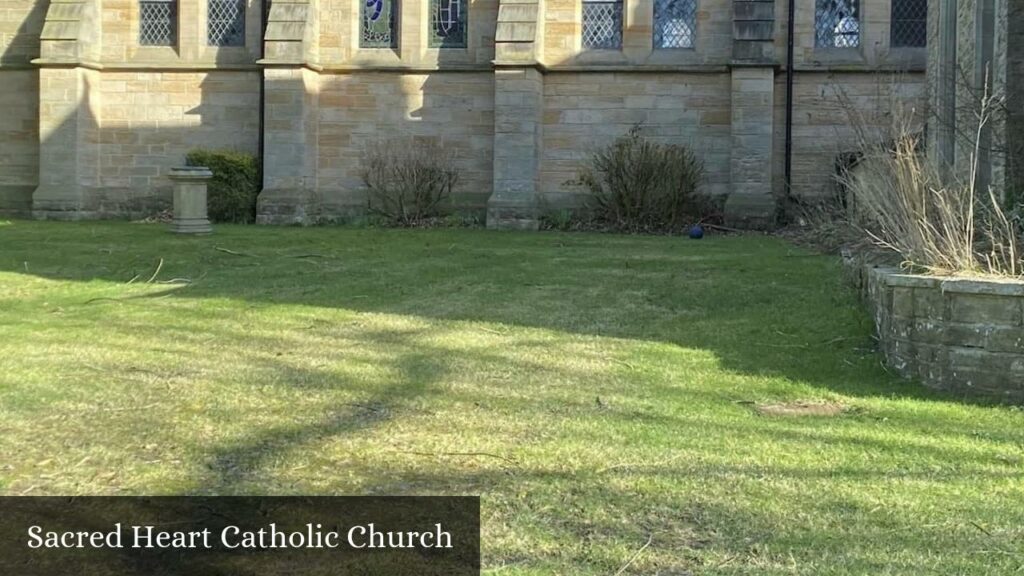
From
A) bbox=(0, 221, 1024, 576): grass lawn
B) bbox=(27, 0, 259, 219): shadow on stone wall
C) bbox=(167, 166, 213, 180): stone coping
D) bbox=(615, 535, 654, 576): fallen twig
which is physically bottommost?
bbox=(615, 535, 654, 576): fallen twig

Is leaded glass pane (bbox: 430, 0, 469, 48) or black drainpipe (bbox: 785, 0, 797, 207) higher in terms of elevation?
leaded glass pane (bbox: 430, 0, 469, 48)

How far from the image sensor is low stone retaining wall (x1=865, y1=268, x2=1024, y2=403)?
5.35 m

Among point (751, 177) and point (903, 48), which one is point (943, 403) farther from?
point (903, 48)

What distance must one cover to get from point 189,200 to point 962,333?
1255 cm

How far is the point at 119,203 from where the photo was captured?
20.8 meters

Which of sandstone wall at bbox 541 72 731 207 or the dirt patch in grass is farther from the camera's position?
sandstone wall at bbox 541 72 731 207

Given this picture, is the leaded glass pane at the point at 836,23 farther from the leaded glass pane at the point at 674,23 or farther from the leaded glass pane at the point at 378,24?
the leaded glass pane at the point at 378,24

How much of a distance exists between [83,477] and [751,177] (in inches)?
632

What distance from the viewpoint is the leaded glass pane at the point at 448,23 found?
2002 cm

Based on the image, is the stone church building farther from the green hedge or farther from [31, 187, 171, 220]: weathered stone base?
the green hedge

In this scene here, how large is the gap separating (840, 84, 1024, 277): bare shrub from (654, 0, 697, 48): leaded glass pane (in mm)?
11905

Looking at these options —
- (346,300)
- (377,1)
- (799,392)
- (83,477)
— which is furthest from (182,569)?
(377,1)

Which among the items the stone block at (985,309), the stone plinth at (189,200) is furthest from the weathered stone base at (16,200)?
the stone block at (985,309)

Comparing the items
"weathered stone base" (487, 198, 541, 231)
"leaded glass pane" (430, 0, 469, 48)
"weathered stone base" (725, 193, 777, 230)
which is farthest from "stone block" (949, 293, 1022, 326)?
"leaded glass pane" (430, 0, 469, 48)
